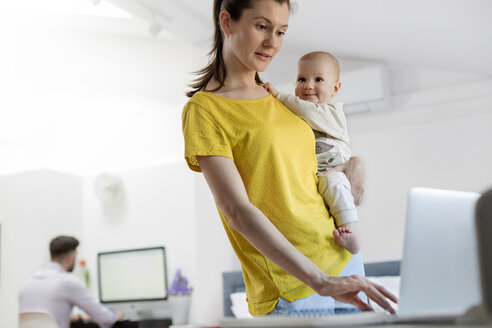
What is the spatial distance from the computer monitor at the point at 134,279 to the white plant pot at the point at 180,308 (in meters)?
0.33

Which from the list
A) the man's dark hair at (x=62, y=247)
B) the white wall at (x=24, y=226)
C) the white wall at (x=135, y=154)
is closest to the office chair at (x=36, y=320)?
the man's dark hair at (x=62, y=247)

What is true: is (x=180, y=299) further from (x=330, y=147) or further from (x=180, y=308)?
(x=330, y=147)

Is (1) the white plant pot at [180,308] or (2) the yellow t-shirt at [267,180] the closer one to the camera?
(2) the yellow t-shirt at [267,180]

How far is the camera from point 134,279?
6.12 meters

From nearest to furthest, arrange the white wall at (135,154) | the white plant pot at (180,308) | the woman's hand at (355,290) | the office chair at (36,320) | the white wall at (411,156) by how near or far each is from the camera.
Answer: the woman's hand at (355,290) → the office chair at (36,320) → the white wall at (411,156) → the white wall at (135,154) → the white plant pot at (180,308)

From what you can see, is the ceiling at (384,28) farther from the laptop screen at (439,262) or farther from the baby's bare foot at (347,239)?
the laptop screen at (439,262)

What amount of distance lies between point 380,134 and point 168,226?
273 centimetres

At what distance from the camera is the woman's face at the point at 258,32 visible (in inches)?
42.4

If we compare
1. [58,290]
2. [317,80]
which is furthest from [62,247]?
[317,80]

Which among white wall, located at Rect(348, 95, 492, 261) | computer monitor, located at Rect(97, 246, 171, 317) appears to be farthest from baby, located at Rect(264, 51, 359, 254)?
computer monitor, located at Rect(97, 246, 171, 317)

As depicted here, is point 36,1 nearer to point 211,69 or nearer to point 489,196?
point 211,69

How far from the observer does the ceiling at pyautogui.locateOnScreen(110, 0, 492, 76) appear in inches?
123

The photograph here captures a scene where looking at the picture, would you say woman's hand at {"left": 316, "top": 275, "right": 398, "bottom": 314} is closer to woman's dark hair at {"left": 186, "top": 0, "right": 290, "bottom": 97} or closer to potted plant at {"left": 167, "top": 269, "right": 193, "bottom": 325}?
woman's dark hair at {"left": 186, "top": 0, "right": 290, "bottom": 97}

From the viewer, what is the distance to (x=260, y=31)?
109 cm
